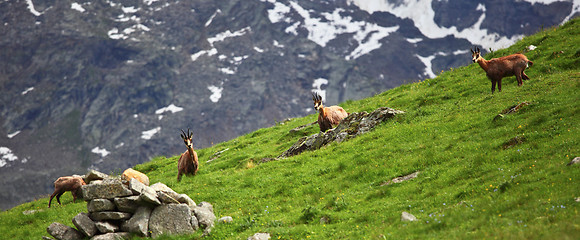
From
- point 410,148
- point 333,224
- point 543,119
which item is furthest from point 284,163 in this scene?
point 543,119

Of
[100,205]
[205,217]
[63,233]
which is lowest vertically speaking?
[63,233]

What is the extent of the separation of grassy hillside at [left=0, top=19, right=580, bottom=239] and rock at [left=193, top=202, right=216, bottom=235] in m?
0.58

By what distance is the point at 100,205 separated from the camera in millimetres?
16438

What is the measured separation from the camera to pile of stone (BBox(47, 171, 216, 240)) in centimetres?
1633

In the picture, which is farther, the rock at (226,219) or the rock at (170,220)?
the rock at (226,219)

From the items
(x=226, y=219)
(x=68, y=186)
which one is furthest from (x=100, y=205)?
(x=68, y=186)

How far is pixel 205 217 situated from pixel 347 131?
39.8ft

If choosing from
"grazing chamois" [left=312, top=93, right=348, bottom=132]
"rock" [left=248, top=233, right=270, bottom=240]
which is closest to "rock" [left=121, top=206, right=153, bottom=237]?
"rock" [left=248, top=233, right=270, bottom=240]

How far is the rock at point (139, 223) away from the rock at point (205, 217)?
6.36 ft

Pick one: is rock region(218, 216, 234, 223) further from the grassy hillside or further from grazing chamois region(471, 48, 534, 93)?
grazing chamois region(471, 48, 534, 93)

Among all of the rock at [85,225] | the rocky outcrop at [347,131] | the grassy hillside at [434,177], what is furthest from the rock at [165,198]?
the rocky outcrop at [347,131]

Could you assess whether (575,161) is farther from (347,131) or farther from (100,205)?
(100,205)

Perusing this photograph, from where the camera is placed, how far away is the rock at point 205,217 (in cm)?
1658

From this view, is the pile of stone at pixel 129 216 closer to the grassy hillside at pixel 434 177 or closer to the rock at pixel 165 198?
the rock at pixel 165 198
